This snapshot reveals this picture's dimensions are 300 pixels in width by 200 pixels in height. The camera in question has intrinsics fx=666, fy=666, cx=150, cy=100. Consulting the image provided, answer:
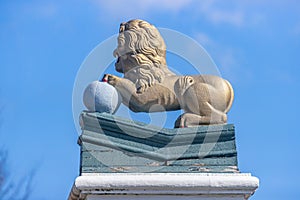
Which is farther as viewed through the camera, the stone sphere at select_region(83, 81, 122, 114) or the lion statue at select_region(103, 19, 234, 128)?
the lion statue at select_region(103, 19, 234, 128)

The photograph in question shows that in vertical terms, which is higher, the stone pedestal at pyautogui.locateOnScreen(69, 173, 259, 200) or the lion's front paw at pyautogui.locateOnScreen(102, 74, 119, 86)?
the lion's front paw at pyautogui.locateOnScreen(102, 74, 119, 86)

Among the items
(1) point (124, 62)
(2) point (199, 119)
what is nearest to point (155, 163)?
(2) point (199, 119)

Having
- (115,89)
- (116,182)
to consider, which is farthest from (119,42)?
(116,182)

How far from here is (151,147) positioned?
24.5 ft

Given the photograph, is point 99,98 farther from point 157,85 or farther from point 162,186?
point 162,186

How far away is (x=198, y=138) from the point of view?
7.52 metres

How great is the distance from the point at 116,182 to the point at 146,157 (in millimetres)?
514

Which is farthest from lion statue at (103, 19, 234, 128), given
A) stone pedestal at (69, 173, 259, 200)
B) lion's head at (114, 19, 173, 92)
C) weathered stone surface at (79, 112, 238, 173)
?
stone pedestal at (69, 173, 259, 200)

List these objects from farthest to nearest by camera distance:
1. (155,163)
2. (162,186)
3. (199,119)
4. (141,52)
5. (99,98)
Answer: (141,52), (199,119), (99,98), (155,163), (162,186)

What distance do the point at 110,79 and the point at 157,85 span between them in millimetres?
571

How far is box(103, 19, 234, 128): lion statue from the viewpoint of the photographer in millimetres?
7781

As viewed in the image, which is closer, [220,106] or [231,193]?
[231,193]

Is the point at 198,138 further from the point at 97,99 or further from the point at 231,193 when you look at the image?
the point at 97,99

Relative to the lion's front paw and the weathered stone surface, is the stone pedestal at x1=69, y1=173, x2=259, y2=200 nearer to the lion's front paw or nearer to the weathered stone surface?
the weathered stone surface
